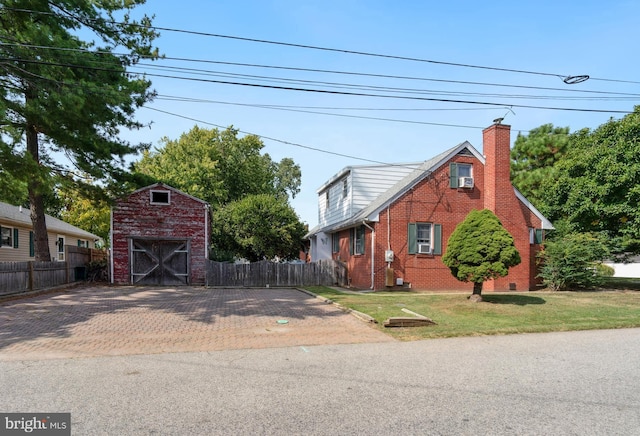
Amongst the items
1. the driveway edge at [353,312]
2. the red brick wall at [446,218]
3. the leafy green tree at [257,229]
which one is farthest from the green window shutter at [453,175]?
the leafy green tree at [257,229]

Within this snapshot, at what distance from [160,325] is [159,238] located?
11210 millimetres

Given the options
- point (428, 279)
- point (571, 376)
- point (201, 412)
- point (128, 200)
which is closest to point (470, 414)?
point (571, 376)

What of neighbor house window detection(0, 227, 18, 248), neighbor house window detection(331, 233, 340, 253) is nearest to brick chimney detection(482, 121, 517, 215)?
neighbor house window detection(331, 233, 340, 253)

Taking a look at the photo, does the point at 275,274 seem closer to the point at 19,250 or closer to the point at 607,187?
the point at 607,187

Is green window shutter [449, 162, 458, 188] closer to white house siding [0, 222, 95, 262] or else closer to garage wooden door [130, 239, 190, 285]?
garage wooden door [130, 239, 190, 285]

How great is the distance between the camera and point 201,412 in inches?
179

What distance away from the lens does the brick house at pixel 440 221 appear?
59.9ft

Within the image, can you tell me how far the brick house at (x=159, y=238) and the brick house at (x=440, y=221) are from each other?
766 centimetres

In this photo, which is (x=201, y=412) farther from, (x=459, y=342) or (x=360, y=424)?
(x=459, y=342)

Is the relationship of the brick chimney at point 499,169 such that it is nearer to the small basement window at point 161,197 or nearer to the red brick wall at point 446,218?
the red brick wall at point 446,218

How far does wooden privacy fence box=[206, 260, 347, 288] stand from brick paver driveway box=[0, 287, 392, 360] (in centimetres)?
535

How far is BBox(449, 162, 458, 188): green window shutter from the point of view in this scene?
19188 mm

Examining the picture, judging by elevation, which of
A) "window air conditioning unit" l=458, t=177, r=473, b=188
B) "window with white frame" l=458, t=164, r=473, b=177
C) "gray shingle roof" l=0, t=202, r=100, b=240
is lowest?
"gray shingle roof" l=0, t=202, r=100, b=240

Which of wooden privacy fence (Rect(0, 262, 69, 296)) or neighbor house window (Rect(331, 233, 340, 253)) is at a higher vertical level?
neighbor house window (Rect(331, 233, 340, 253))
